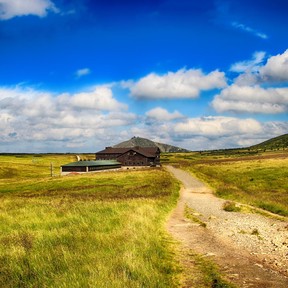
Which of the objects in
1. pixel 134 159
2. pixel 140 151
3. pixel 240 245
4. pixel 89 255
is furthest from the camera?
pixel 140 151

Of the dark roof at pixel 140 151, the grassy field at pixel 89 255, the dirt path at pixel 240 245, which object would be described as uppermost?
the dark roof at pixel 140 151

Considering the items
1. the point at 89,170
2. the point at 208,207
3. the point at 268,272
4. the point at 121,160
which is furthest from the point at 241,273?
the point at 121,160

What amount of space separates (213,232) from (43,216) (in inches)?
418

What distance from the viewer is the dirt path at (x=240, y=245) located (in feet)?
33.4

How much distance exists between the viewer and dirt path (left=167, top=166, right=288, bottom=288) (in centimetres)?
1020

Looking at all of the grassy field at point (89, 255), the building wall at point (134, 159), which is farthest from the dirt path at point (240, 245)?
the building wall at point (134, 159)

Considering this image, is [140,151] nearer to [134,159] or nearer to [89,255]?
[134,159]

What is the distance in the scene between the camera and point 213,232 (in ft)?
57.5

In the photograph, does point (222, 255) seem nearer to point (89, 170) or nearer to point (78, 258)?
point (78, 258)

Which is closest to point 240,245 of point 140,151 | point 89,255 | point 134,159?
point 89,255

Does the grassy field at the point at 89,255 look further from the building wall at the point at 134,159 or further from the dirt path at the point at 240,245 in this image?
the building wall at the point at 134,159

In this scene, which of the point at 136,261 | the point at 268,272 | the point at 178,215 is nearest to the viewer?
the point at 136,261

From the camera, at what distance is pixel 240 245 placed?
566 inches

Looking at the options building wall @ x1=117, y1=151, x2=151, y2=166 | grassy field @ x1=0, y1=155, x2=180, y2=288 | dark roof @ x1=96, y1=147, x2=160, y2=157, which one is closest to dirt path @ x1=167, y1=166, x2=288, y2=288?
grassy field @ x1=0, y1=155, x2=180, y2=288
